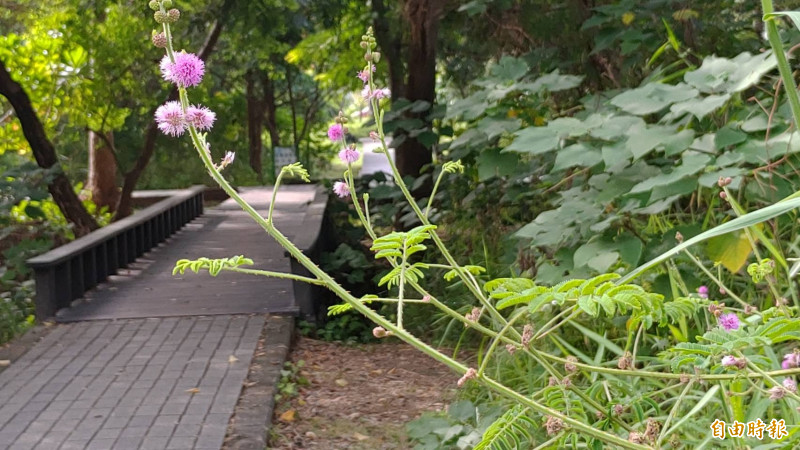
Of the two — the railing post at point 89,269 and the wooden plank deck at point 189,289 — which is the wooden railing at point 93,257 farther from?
the wooden plank deck at point 189,289

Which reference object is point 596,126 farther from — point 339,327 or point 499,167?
point 339,327

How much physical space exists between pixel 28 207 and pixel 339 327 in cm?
427

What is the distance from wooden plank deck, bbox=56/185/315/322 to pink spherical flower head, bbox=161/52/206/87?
19.9 feet

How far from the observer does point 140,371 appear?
6152mm

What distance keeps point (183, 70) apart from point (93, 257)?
312 inches

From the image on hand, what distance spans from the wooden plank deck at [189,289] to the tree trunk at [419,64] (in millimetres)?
1551

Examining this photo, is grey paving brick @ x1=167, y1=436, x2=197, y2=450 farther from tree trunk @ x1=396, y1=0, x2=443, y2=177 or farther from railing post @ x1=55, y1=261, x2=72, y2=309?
tree trunk @ x1=396, y1=0, x2=443, y2=177

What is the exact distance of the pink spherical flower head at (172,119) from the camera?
6.07ft

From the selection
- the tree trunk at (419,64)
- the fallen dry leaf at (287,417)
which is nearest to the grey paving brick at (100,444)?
the fallen dry leaf at (287,417)

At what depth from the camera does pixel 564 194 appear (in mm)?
4020

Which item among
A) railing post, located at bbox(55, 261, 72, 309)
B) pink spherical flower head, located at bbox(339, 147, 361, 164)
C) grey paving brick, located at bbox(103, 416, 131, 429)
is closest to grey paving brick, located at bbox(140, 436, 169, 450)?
grey paving brick, located at bbox(103, 416, 131, 429)

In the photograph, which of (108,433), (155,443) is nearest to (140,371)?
(108,433)

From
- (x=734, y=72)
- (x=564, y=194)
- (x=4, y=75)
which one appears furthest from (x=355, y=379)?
(x=4, y=75)

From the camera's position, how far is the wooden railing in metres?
7.94
